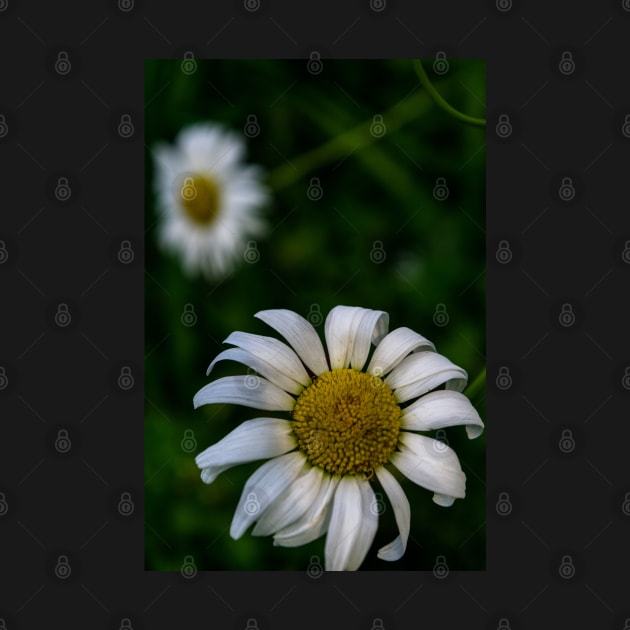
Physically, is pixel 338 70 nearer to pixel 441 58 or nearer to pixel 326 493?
pixel 441 58

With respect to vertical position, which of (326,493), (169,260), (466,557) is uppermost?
(169,260)

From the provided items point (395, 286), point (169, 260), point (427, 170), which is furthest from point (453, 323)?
point (169, 260)

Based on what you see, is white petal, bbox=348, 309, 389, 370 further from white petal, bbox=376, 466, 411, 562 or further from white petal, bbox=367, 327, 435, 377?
white petal, bbox=376, 466, 411, 562
